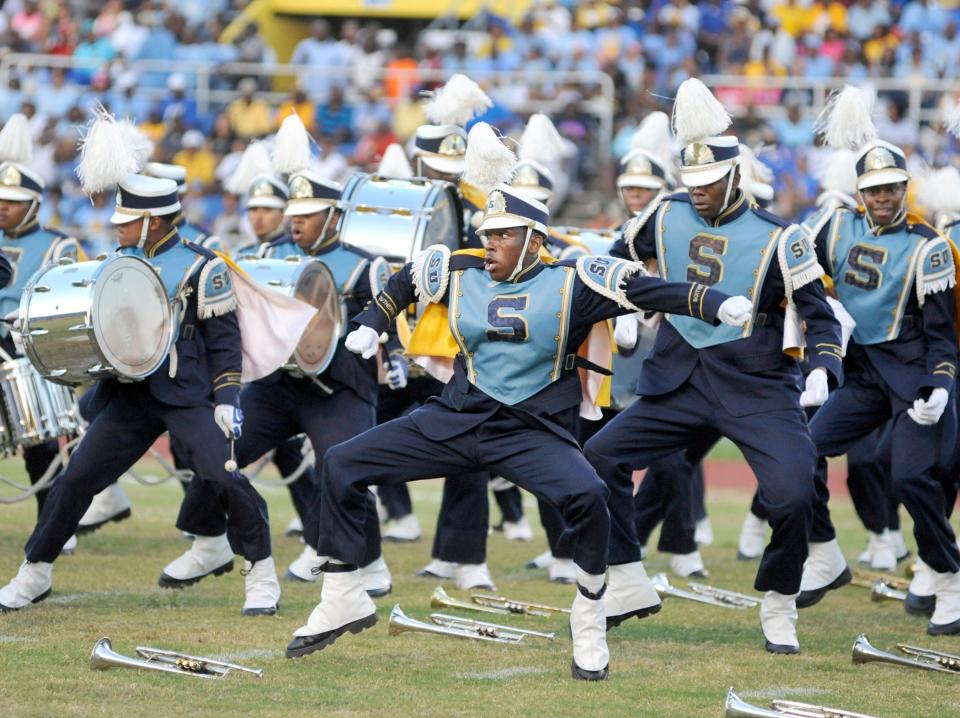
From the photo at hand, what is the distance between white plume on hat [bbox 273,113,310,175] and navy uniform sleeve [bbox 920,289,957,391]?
3.22 m

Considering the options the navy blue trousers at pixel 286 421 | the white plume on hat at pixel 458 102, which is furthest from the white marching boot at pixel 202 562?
the white plume on hat at pixel 458 102

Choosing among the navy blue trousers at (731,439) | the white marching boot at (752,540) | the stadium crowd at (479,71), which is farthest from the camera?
the stadium crowd at (479,71)

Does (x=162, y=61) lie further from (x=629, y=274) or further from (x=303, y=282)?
(x=629, y=274)

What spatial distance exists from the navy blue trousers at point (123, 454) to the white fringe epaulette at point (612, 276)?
1824mm

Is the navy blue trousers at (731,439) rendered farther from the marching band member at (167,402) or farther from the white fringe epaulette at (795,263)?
the marching band member at (167,402)

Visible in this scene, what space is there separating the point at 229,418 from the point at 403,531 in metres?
3.42

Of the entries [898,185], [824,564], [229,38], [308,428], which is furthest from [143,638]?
[229,38]

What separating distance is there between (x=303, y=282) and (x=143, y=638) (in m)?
1.92

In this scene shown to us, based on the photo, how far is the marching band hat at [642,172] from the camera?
9734mm

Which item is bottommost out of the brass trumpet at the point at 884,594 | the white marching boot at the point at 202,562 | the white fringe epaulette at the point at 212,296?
the brass trumpet at the point at 884,594

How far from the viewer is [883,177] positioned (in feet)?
25.1

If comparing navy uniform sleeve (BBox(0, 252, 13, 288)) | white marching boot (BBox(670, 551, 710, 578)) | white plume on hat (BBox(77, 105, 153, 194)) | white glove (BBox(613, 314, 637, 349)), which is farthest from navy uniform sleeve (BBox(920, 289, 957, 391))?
navy uniform sleeve (BBox(0, 252, 13, 288))

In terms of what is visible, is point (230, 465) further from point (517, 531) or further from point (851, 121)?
point (517, 531)

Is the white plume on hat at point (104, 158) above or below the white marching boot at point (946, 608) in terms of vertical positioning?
above
